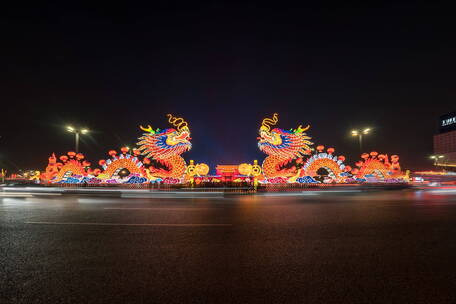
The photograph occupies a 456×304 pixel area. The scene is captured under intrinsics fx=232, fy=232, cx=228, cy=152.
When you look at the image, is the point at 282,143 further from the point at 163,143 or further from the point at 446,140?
the point at 446,140

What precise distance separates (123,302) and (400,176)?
24408mm

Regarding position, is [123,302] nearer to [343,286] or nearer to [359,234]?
[343,286]

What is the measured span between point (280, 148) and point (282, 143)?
45 cm

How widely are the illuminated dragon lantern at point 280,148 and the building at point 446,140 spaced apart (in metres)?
73.0

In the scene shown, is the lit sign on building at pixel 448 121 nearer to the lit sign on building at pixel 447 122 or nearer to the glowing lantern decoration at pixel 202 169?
the lit sign on building at pixel 447 122

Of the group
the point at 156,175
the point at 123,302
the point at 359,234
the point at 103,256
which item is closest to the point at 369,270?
the point at 359,234

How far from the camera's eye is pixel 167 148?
18.8 metres

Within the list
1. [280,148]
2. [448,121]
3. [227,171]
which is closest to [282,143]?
[280,148]

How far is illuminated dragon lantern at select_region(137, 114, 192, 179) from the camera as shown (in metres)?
18.8

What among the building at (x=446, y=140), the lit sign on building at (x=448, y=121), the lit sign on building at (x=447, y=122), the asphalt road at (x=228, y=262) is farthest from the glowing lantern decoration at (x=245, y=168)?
the lit sign on building at (x=448, y=121)

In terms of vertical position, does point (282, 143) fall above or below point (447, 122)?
below

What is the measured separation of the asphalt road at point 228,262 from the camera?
2.42 m

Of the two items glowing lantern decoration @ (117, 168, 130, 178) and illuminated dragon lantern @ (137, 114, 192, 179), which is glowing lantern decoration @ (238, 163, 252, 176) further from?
glowing lantern decoration @ (117, 168, 130, 178)

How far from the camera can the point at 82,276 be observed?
2.84m
